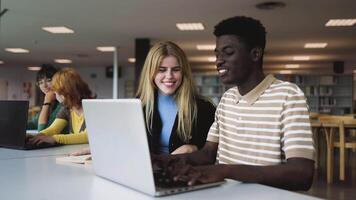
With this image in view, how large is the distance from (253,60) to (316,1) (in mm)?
4638

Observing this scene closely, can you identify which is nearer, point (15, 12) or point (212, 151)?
point (212, 151)

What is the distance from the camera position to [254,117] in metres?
1.26

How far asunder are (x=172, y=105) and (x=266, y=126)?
29.7 inches

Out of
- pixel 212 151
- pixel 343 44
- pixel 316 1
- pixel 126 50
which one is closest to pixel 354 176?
pixel 316 1

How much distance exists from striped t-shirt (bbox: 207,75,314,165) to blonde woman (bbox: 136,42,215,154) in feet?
1.42

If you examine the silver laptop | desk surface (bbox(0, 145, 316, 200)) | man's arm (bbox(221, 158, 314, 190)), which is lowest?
desk surface (bbox(0, 145, 316, 200))

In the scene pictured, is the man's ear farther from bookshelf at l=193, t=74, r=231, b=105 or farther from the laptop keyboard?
bookshelf at l=193, t=74, r=231, b=105

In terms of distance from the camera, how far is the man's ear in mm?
1274

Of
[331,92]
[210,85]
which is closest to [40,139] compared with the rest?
[210,85]

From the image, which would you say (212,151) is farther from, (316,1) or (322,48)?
(322,48)

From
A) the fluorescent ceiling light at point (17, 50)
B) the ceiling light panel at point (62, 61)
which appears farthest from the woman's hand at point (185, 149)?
the ceiling light panel at point (62, 61)

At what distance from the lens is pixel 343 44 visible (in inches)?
351

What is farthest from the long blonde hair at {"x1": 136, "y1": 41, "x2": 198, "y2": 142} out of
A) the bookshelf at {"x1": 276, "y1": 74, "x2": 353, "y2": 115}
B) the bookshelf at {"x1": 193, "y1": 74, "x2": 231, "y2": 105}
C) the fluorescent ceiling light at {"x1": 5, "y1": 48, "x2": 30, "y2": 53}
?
the fluorescent ceiling light at {"x1": 5, "y1": 48, "x2": 30, "y2": 53}

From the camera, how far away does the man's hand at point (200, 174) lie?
0.90 metres
